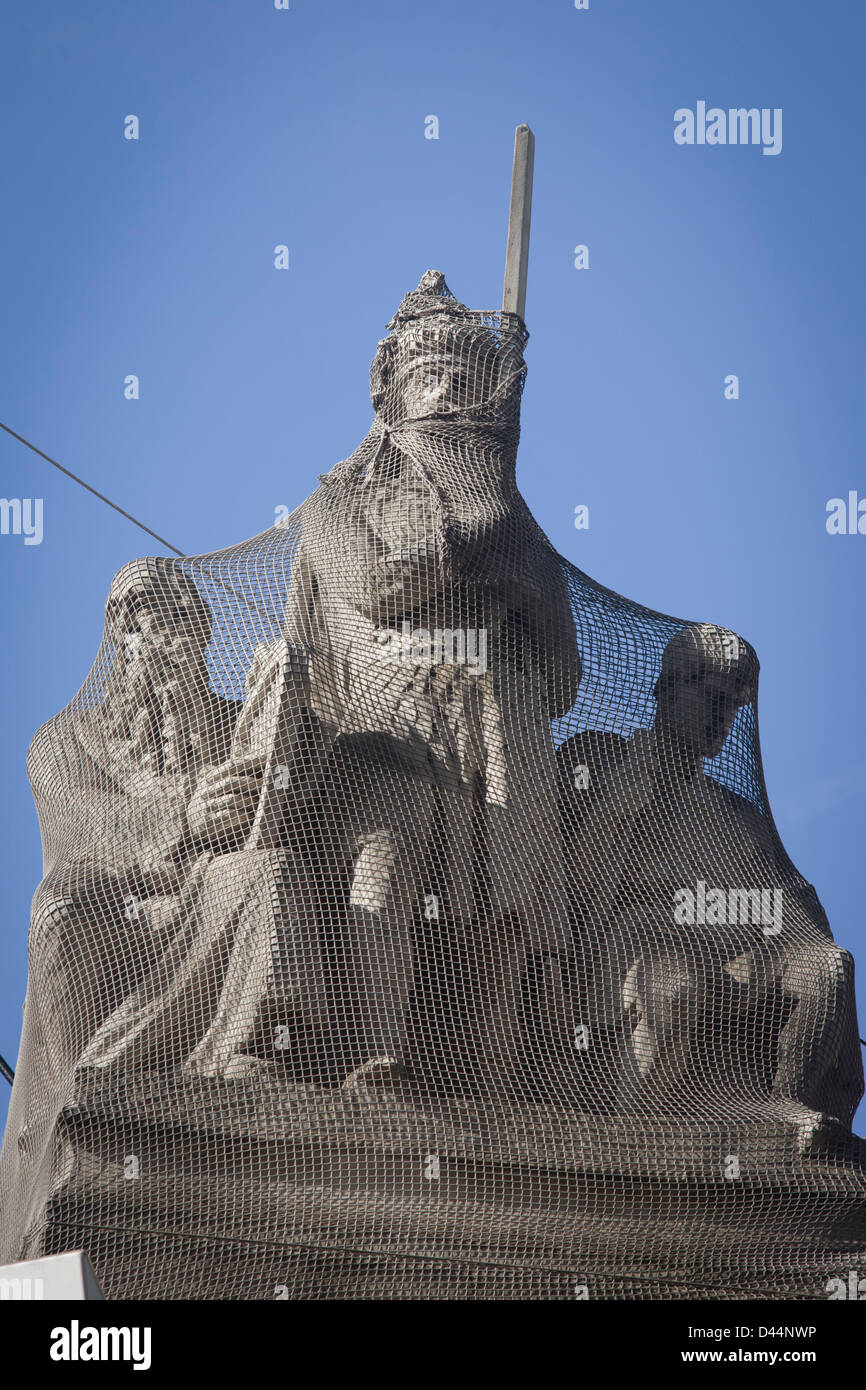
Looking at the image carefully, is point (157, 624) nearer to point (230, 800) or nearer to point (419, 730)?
point (230, 800)

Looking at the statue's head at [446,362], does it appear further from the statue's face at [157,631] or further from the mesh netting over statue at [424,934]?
the statue's face at [157,631]

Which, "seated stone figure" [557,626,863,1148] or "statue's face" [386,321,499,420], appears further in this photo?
"statue's face" [386,321,499,420]

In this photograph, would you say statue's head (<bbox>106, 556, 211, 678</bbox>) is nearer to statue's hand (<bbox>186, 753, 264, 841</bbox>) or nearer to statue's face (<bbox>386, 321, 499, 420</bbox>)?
statue's hand (<bbox>186, 753, 264, 841</bbox>)

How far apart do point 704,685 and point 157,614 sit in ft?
12.0

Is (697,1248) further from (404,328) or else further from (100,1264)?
(404,328)

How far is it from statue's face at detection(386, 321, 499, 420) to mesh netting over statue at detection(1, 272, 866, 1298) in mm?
23

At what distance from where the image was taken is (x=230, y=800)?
10.4m

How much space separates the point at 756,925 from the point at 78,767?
14.6 feet

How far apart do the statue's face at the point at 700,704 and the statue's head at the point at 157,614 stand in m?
3.10

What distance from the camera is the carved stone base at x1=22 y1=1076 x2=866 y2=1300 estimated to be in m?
8.55

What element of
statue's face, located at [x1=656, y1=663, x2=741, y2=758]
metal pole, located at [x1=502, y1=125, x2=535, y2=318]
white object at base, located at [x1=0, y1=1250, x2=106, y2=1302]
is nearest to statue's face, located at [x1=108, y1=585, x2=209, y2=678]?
statue's face, located at [x1=656, y1=663, x2=741, y2=758]

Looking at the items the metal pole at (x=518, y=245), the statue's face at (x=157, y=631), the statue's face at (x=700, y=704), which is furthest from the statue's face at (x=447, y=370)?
the statue's face at (x=700, y=704)

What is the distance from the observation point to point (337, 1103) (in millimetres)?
9062

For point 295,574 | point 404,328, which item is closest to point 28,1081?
point 295,574
